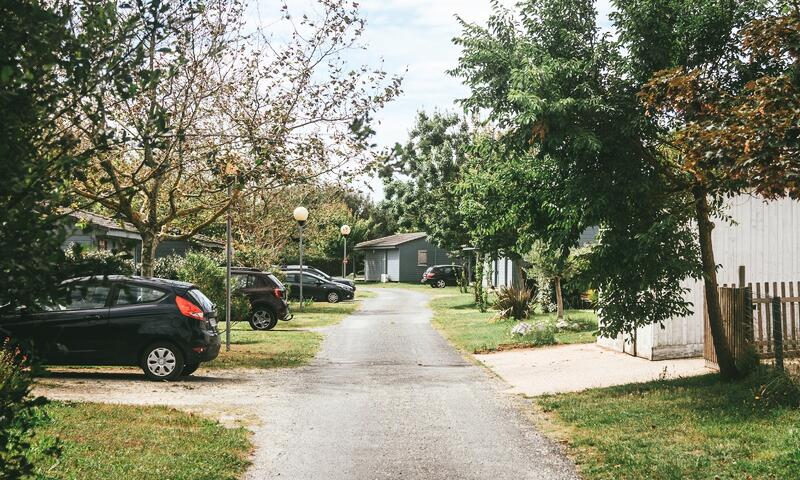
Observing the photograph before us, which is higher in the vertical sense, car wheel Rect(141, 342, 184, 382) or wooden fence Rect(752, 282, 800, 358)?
wooden fence Rect(752, 282, 800, 358)

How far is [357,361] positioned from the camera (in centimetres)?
1605

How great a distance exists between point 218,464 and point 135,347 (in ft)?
19.4

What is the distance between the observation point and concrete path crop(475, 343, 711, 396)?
12078mm

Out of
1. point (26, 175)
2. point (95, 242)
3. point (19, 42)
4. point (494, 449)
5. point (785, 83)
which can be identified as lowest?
point (494, 449)

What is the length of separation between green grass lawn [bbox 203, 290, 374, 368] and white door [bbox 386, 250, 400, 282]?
127ft

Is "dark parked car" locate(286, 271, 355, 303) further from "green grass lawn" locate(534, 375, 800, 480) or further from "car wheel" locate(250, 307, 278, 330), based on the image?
"green grass lawn" locate(534, 375, 800, 480)

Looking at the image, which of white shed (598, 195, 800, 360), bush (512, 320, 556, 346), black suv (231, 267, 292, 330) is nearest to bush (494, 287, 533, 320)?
bush (512, 320, 556, 346)

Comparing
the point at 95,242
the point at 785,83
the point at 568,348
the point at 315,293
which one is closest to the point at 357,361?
the point at 568,348

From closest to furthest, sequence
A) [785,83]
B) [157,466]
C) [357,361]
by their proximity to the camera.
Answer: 1. [157,466]
2. [785,83]
3. [357,361]

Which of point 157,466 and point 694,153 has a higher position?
point 694,153

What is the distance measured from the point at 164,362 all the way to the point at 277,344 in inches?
257

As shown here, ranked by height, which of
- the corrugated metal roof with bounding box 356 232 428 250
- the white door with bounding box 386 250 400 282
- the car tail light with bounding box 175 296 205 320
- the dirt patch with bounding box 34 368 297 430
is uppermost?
the corrugated metal roof with bounding box 356 232 428 250

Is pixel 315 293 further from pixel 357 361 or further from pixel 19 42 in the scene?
pixel 19 42

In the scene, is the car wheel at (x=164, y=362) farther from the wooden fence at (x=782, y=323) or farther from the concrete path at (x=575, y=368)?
the wooden fence at (x=782, y=323)
